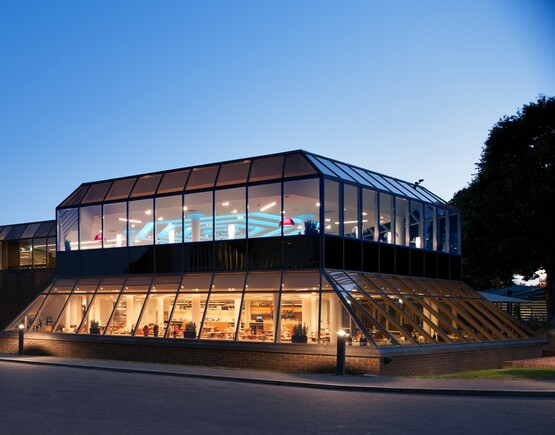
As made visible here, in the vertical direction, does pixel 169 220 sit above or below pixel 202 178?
below

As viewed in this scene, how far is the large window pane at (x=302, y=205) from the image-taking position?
27031mm

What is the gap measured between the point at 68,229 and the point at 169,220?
19.9 feet

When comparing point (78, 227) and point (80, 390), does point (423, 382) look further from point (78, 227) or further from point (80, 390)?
point (78, 227)

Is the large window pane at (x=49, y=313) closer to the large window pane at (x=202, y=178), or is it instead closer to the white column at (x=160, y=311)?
the white column at (x=160, y=311)

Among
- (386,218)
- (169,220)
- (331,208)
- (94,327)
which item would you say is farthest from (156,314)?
(386,218)

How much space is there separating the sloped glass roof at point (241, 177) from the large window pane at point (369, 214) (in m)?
0.37

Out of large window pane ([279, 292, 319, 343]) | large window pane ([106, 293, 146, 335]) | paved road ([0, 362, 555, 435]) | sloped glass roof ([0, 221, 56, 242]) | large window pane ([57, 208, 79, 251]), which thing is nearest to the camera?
paved road ([0, 362, 555, 435])

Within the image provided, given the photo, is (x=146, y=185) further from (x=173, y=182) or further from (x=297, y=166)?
(x=297, y=166)

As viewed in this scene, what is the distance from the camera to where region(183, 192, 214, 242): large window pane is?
97.7 feet

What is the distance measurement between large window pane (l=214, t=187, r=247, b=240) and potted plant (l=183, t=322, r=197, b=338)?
11.9 ft

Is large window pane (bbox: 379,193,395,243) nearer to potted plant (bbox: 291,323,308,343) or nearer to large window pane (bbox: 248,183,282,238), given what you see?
large window pane (bbox: 248,183,282,238)

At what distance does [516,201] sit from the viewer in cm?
3975

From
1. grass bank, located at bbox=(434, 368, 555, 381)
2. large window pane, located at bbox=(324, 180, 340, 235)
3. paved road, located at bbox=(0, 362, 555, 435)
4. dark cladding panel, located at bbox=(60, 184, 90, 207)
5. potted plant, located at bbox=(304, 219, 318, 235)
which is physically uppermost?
dark cladding panel, located at bbox=(60, 184, 90, 207)

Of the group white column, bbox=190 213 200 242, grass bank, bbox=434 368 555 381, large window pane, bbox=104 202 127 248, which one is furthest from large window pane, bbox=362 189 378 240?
large window pane, bbox=104 202 127 248
